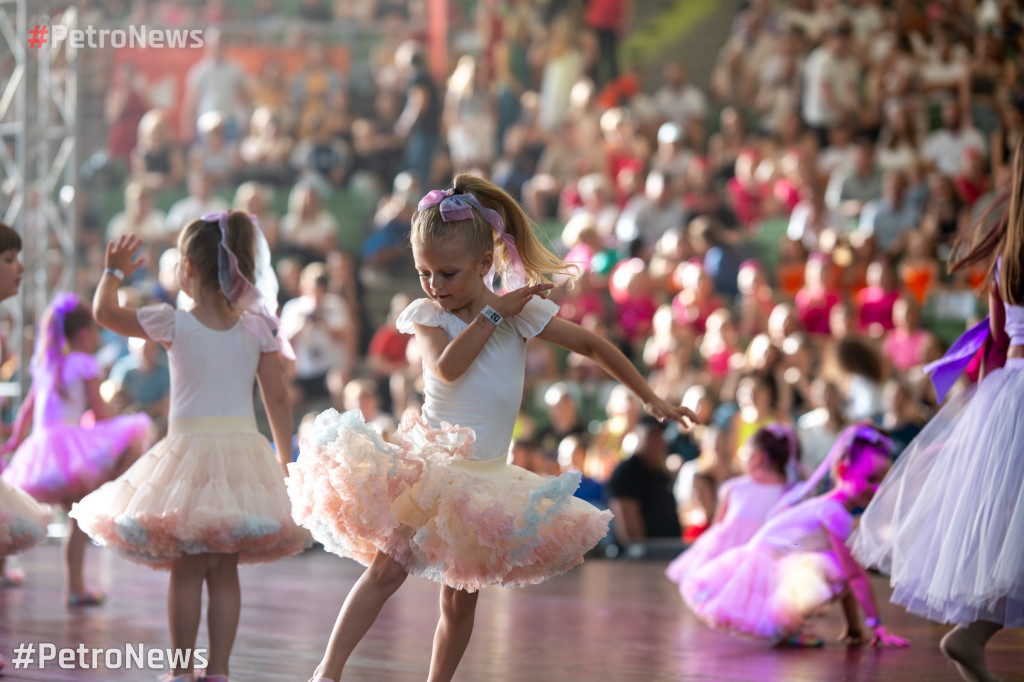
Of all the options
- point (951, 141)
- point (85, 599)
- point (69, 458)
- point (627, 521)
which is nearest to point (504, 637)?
point (85, 599)

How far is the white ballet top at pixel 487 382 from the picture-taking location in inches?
141

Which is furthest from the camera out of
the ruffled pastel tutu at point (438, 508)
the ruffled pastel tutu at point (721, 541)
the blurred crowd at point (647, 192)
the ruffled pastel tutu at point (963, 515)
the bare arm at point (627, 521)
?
the blurred crowd at point (647, 192)

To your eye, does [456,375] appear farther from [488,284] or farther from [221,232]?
[221,232]

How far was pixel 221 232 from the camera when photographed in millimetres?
4293

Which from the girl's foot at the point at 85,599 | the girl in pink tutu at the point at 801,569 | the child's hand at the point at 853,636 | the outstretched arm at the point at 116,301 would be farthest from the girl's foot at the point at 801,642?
the girl's foot at the point at 85,599

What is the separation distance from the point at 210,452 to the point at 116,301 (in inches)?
22.2

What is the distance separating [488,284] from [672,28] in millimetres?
12642

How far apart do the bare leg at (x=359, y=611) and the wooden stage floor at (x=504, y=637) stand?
0.87 metres

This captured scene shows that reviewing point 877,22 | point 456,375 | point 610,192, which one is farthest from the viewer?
point 877,22

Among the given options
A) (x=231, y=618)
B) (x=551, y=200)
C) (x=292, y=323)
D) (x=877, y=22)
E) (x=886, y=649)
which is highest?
(x=877, y=22)

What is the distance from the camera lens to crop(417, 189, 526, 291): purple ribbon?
3.63m

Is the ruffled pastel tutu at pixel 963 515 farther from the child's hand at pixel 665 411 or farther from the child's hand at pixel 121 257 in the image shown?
the child's hand at pixel 121 257

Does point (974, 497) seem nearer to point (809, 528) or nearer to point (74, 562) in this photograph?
point (809, 528)

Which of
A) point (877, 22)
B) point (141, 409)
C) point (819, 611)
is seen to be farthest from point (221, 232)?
point (877, 22)
